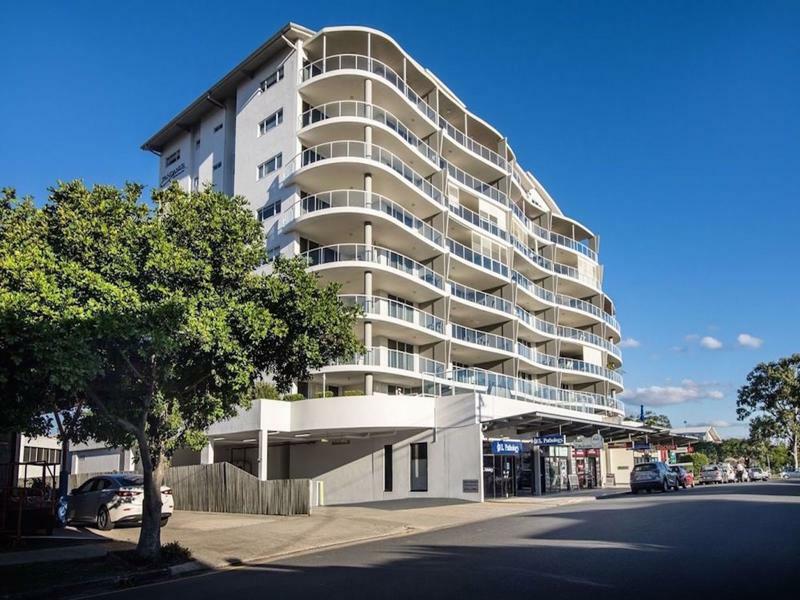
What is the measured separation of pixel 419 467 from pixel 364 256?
1122 centimetres

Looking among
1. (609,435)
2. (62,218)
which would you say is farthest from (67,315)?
(609,435)

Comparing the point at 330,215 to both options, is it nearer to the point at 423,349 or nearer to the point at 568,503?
the point at 423,349

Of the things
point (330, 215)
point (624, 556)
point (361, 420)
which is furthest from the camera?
point (330, 215)

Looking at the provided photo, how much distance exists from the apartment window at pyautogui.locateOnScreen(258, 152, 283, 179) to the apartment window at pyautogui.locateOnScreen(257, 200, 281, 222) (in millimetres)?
2040

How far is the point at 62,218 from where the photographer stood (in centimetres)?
1312

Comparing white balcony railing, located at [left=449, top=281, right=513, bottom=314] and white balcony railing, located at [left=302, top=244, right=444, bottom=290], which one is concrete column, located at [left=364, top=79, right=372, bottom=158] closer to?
white balcony railing, located at [left=302, top=244, right=444, bottom=290]

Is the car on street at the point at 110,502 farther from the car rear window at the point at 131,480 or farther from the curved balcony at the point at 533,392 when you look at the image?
the curved balcony at the point at 533,392

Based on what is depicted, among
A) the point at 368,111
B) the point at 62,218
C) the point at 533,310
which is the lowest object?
the point at 62,218

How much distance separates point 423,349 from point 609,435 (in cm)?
1242

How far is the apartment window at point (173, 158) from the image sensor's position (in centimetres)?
5188

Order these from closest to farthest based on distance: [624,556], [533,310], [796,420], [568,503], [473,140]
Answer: [624,556], [568,503], [473,140], [533,310], [796,420]

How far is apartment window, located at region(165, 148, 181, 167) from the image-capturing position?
170ft

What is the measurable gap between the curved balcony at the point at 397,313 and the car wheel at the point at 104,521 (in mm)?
16026

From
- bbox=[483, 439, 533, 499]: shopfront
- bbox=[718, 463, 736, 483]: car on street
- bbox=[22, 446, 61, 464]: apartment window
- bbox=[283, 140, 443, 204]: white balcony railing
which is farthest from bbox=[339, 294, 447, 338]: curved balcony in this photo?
bbox=[718, 463, 736, 483]: car on street
